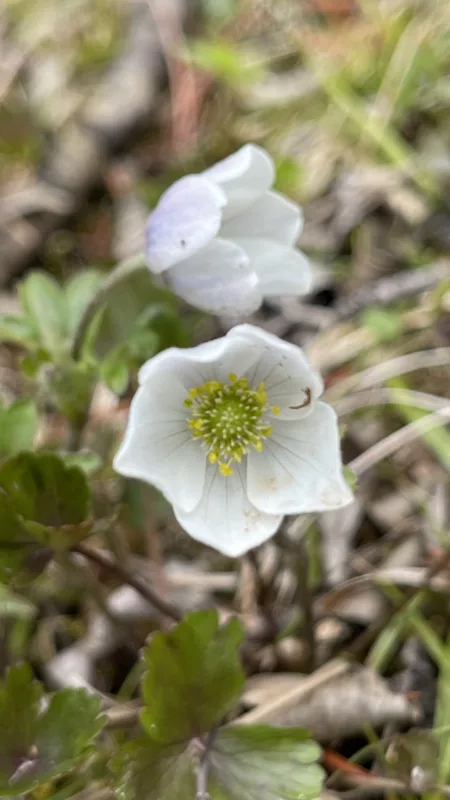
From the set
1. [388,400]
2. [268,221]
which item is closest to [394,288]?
[388,400]

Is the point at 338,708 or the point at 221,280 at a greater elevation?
the point at 221,280

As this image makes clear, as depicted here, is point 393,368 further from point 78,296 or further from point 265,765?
point 265,765

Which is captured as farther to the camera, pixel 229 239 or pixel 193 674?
pixel 229 239

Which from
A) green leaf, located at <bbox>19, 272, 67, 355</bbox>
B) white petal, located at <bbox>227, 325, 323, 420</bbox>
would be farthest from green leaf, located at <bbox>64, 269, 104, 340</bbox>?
white petal, located at <bbox>227, 325, 323, 420</bbox>

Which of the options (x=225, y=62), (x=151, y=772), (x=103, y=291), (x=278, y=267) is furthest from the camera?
(x=225, y=62)

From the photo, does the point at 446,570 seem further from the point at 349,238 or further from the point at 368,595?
the point at 349,238

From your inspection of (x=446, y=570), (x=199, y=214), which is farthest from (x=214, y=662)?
(x=199, y=214)

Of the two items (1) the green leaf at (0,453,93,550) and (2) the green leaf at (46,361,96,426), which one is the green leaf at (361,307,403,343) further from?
(1) the green leaf at (0,453,93,550)
